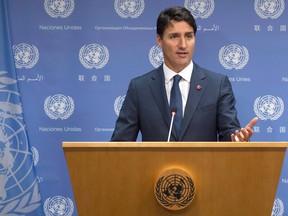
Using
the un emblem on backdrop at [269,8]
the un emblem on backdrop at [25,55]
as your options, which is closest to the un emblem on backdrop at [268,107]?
the un emblem on backdrop at [269,8]

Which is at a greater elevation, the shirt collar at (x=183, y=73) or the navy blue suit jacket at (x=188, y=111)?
the shirt collar at (x=183, y=73)

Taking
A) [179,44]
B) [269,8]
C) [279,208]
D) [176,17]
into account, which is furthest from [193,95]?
[279,208]

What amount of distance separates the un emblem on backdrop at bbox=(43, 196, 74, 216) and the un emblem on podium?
2118 mm

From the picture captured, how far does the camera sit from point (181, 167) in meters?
1.59

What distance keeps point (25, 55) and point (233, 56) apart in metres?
1.57

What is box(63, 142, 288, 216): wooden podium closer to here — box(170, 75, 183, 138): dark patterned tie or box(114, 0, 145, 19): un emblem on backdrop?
box(170, 75, 183, 138): dark patterned tie

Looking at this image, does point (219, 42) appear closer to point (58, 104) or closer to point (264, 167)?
point (58, 104)

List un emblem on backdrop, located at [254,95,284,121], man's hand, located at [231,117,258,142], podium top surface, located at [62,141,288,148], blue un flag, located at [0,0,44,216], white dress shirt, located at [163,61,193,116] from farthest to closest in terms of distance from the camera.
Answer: blue un flag, located at [0,0,44,216] → un emblem on backdrop, located at [254,95,284,121] → white dress shirt, located at [163,61,193,116] → man's hand, located at [231,117,258,142] → podium top surface, located at [62,141,288,148]

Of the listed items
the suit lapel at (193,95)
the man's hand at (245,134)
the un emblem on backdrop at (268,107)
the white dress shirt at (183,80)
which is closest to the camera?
the man's hand at (245,134)

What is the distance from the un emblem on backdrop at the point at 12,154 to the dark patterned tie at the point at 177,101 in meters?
1.53

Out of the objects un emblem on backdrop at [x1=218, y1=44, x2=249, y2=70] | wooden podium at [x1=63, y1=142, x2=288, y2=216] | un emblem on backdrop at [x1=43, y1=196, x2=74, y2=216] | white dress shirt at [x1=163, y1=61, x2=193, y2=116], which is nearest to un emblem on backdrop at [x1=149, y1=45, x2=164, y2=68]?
un emblem on backdrop at [x1=218, y1=44, x2=249, y2=70]

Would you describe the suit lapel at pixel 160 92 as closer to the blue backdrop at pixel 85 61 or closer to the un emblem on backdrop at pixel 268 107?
the blue backdrop at pixel 85 61

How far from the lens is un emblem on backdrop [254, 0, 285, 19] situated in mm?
3418

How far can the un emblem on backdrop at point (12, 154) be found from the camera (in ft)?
11.5
